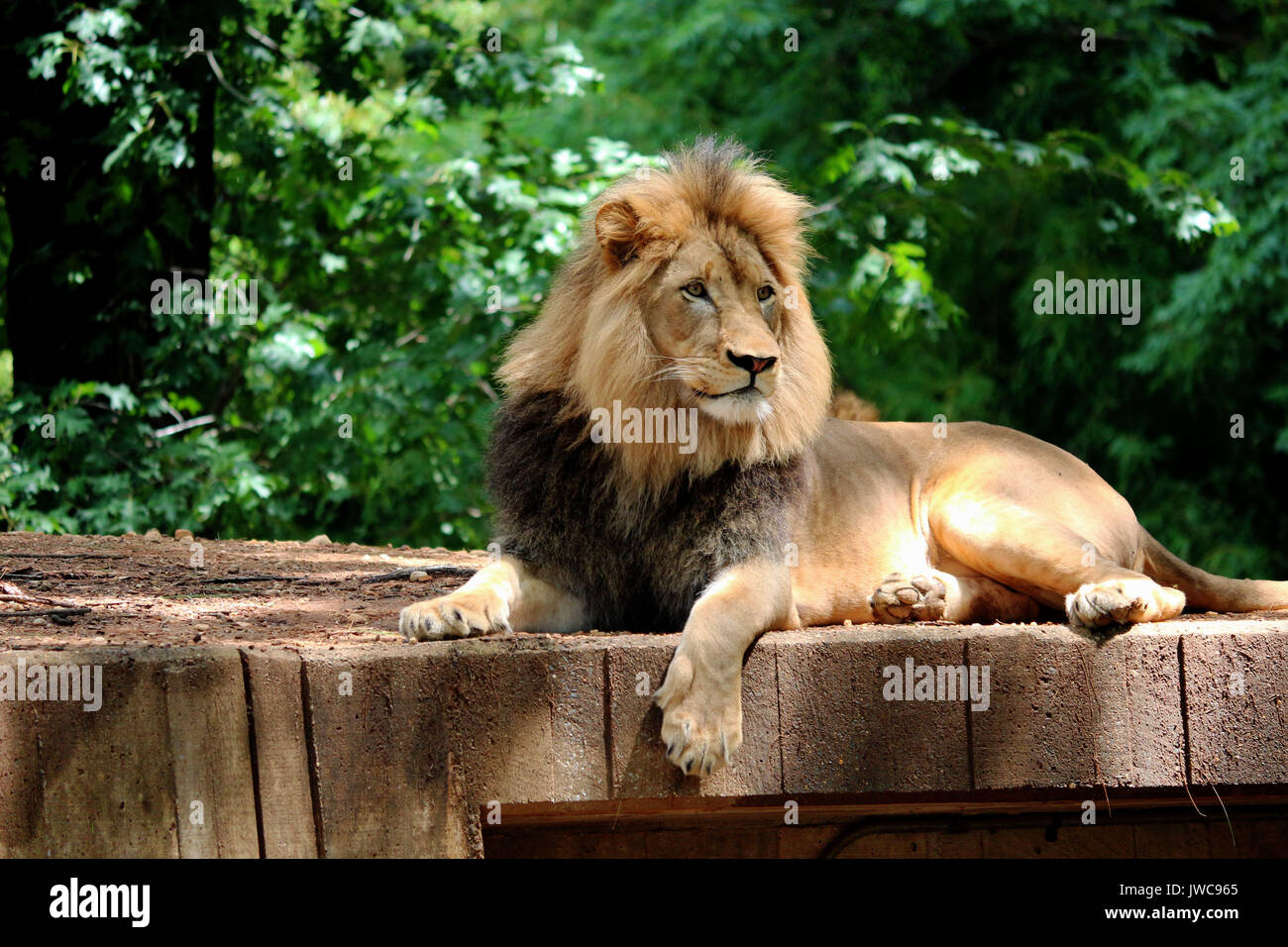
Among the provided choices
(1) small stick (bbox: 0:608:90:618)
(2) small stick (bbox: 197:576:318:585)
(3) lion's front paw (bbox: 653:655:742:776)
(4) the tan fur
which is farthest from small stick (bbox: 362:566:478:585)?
(3) lion's front paw (bbox: 653:655:742:776)

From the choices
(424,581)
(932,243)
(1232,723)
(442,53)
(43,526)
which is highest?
(442,53)

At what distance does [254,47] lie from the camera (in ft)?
26.5

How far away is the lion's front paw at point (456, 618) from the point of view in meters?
3.31

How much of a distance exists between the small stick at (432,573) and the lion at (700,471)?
0.92m

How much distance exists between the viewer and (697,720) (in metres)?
3.09

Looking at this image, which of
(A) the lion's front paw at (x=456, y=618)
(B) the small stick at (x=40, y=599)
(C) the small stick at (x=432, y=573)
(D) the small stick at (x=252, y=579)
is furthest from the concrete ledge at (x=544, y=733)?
(C) the small stick at (x=432, y=573)

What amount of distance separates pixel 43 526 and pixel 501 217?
3076mm

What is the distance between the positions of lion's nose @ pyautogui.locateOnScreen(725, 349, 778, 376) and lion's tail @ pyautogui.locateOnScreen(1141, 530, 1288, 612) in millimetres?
1555

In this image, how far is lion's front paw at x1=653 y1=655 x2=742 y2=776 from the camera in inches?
121

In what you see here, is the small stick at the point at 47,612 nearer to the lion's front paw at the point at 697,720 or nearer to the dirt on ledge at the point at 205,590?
the dirt on ledge at the point at 205,590

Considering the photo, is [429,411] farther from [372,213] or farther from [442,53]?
[442,53]
